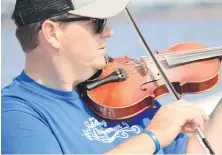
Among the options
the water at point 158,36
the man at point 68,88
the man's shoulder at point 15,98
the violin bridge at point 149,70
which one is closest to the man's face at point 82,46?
the man at point 68,88

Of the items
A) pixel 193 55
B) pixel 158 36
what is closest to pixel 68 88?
pixel 193 55

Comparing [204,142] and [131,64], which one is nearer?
[204,142]

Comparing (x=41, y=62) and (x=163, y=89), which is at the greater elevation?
(x=41, y=62)

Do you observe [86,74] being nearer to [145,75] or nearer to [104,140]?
[104,140]

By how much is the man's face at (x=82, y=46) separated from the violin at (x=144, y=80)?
95mm

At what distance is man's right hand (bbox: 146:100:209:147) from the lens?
Result: 100cm

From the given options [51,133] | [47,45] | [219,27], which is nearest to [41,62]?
[47,45]

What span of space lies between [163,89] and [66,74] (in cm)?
30

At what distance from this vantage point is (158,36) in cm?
254

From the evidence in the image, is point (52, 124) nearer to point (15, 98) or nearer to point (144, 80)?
point (15, 98)

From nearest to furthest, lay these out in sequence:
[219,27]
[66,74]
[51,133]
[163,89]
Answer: [51,133] < [66,74] < [163,89] < [219,27]

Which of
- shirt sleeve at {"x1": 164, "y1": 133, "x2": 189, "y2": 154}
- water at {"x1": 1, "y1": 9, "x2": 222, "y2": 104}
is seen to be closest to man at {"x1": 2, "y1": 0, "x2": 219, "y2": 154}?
shirt sleeve at {"x1": 164, "y1": 133, "x2": 189, "y2": 154}

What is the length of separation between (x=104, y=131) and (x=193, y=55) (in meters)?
0.42

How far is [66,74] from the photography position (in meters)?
1.09
